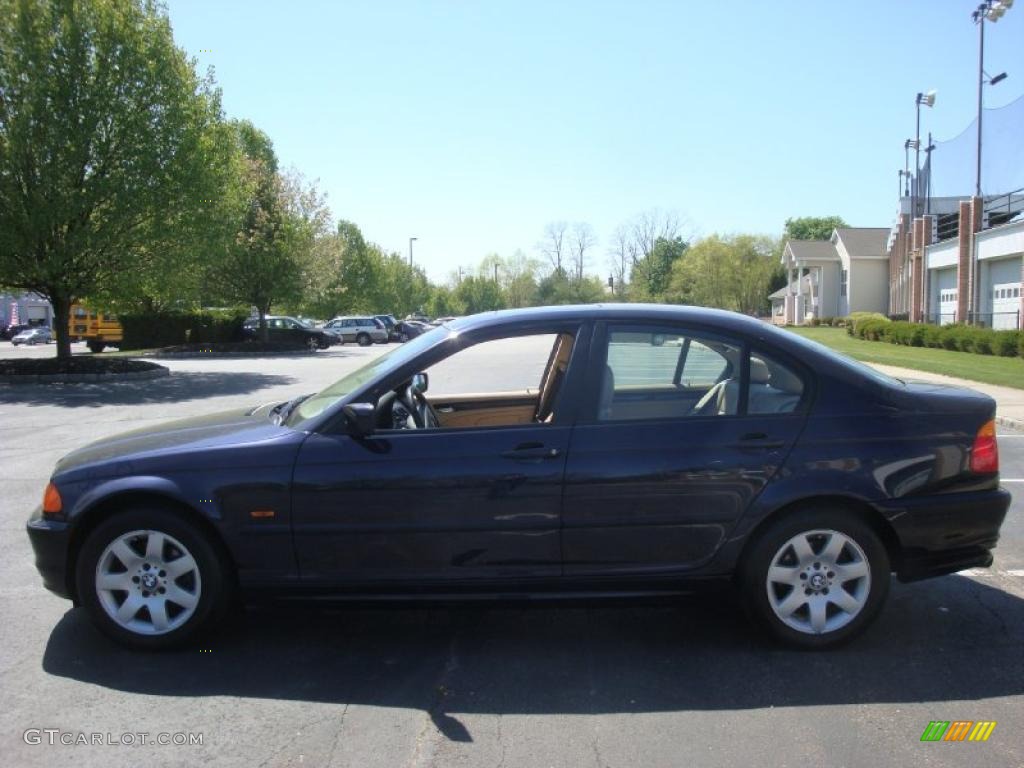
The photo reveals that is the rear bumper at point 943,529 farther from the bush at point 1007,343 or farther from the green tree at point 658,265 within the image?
the green tree at point 658,265

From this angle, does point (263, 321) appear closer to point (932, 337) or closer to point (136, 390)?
point (136, 390)

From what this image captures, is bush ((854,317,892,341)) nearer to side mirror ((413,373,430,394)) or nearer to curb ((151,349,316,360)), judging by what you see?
Result: curb ((151,349,316,360))

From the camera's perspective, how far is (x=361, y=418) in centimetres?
398

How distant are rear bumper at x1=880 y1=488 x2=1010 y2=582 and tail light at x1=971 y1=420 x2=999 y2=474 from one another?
0.12m

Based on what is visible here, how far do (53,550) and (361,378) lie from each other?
1.71 metres

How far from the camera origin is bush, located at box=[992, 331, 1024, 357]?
23.7 meters

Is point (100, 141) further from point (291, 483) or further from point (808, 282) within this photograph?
point (808, 282)

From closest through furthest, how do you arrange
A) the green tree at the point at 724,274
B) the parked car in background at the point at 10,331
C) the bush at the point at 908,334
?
the bush at the point at 908,334, the parked car in background at the point at 10,331, the green tree at the point at 724,274

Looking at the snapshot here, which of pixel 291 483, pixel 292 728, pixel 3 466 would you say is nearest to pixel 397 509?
pixel 291 483

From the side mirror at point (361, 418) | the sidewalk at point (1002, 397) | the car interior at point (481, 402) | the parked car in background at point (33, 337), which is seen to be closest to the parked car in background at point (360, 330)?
the parked car in background at point (33, 337)

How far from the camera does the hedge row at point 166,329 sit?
3862 centimetres

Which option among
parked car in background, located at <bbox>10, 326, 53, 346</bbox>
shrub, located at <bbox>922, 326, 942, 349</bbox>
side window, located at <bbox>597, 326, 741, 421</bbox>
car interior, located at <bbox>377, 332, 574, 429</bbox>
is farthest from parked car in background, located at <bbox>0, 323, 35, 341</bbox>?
side window, located at <bbox>597, 326, 741, 421</bbox>

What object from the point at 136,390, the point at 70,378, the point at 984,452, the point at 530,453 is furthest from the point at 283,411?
the point at 70,378

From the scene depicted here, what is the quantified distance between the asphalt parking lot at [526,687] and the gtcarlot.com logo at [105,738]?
0.07 feet
